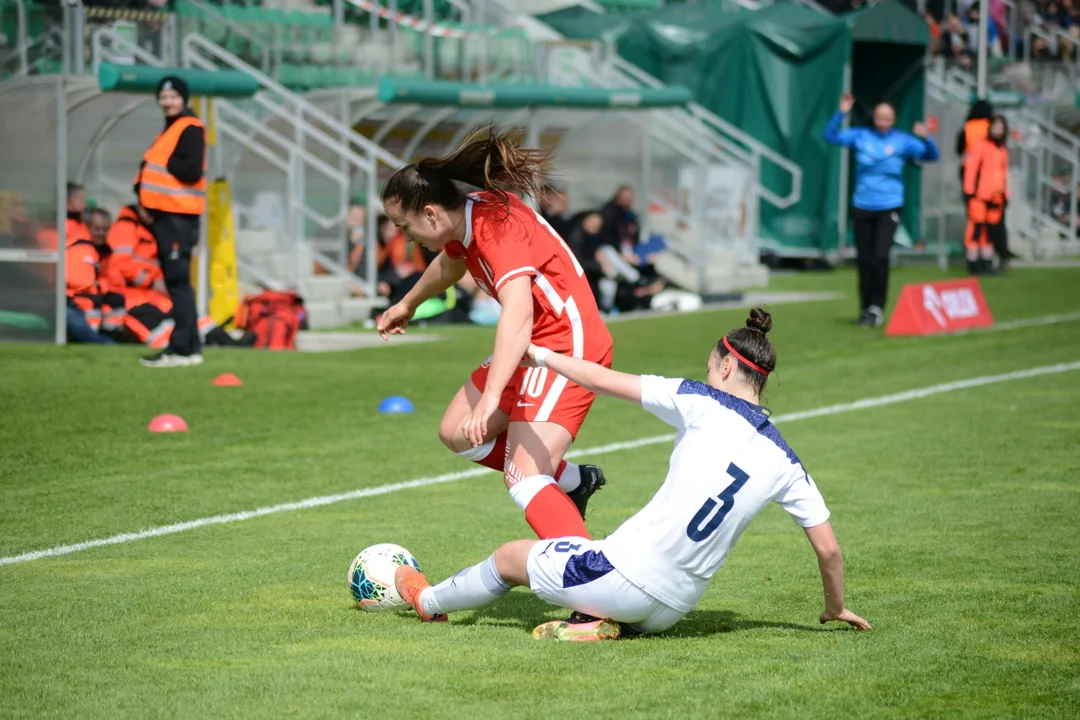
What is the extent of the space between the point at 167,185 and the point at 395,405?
3.59 meters

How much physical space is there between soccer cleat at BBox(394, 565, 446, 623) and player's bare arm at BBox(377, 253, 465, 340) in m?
0.93

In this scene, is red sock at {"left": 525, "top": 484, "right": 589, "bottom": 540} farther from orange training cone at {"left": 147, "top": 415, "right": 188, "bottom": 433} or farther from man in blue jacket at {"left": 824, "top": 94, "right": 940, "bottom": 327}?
man in blue jacket at {"left": 824, "top": 94, "right": 940, "bottom": 327}

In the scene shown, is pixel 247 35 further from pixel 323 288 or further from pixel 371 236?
pixel 323 288

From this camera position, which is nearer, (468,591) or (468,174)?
(468,591)

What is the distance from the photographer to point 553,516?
213 inches

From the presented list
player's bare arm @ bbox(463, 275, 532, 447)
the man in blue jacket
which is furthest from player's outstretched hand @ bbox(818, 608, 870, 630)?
the man in blue jacket

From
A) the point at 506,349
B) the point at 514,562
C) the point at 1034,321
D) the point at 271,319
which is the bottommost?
the point at 1034,321

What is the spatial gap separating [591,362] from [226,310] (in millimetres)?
11253

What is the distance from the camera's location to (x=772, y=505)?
8.21 meters

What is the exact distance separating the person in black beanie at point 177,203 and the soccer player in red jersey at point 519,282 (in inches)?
309

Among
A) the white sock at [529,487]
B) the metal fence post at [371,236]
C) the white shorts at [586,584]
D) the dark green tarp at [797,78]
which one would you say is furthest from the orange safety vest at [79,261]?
the dark green tarp at [797,78]

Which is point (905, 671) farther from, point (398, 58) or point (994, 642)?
point (398, 58)

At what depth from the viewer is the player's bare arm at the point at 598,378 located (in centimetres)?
503

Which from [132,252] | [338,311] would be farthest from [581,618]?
[338,311]
